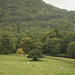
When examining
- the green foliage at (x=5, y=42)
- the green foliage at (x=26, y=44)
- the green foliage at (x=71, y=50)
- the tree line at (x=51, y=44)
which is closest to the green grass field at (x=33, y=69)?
the green foliage at (x=71, y=50)

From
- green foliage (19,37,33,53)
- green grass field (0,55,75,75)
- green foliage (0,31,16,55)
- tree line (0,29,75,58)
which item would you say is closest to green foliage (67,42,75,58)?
tree line (0,29,75,58)

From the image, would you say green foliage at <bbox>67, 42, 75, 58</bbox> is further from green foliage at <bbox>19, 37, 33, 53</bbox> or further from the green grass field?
the green grass field

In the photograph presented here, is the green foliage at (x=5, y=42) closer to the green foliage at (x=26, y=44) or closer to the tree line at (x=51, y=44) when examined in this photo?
the tree line at (x=51, y=44)

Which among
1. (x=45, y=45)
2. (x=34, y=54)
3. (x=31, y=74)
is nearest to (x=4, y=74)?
(x=31, y=74)

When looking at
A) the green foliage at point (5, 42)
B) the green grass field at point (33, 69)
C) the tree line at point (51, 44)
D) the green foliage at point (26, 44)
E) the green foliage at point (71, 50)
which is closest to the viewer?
the green grass field at point (33, 69)

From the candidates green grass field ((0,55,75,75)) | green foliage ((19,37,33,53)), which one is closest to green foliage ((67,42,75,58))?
green foliage ((19,37,33,53))

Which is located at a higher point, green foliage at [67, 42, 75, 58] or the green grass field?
the green grass field

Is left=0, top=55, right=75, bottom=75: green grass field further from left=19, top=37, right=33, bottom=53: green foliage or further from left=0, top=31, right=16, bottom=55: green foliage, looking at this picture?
left=19, top=37, right=33, bottom=53: green foliage

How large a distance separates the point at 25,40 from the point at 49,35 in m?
18.7

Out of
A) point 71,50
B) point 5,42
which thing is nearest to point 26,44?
point 5,42

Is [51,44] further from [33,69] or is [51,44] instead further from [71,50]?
[33,69]

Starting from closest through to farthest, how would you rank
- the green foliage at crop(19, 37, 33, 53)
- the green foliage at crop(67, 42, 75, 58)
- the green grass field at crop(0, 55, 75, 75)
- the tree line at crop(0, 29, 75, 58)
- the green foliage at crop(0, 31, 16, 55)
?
1. the green grass field at crop(0, 55, 75, 75)
2. the green foliage at crop(67, 42, 75, 58)
3. the tree line at crop(0, 29, 75, 58)
4. the green foliage at crop(0, 31, 16, 55)
5. the green foliage at crop(19, 37, 33, 53)

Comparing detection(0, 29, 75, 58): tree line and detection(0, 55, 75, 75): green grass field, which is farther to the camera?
detection(0, 29, 75, 58): tree line

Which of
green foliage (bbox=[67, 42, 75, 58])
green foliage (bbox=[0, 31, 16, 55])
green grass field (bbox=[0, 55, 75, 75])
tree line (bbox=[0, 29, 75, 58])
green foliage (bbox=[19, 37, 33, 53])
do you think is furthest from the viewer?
green foliage (bbox=[19, 37, 33, 53])
